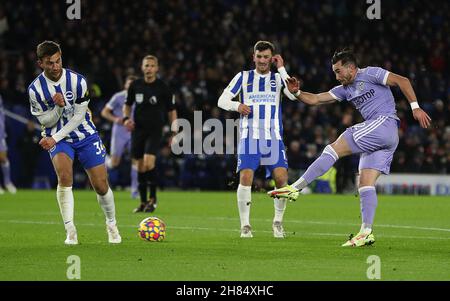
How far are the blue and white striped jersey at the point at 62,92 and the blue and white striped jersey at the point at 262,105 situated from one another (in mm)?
2443

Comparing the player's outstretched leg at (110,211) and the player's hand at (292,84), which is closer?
the player's outstretched leg at (110,211)

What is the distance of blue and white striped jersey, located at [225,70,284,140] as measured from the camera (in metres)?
12.5

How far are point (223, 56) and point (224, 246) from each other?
752 inches

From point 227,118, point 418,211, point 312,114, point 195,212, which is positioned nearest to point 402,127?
point 312,114

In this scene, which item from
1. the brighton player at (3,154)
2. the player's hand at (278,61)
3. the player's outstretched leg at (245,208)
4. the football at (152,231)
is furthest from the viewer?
the brighton player at (3,154)

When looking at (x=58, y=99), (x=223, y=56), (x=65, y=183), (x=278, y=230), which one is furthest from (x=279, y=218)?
(x=223, y=56)

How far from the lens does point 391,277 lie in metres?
8.35

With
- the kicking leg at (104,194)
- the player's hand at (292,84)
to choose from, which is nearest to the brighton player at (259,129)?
the player's hand at (292,84)

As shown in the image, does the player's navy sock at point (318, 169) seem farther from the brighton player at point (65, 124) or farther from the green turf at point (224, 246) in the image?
the brighton player at point (65, 124)

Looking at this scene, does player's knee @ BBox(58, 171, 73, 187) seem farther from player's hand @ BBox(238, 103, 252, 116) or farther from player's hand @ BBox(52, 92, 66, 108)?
player's hand @ BBox(238, 103, 252, 116)

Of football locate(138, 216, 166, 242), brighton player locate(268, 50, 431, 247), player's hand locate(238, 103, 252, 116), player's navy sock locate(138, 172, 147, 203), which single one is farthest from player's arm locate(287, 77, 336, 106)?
player's navy sock locate(138, 172, 147, 203)

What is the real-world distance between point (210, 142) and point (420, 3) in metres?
11.4

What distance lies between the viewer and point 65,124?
35.7ft

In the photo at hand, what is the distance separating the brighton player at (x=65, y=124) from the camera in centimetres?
1075
